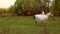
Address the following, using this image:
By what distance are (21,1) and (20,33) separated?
527 inches

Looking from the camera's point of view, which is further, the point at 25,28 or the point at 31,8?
the point at 31,8

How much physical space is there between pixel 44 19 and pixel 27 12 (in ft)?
32.8

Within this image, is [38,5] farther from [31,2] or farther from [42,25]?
[42,25]

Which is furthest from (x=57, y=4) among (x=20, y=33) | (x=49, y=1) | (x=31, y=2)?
(x=20, y=33)

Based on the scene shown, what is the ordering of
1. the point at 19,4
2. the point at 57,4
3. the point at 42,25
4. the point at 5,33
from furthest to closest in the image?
1. the point at 19,4
2. the point at 57,4
3. the point at 42,25
4. the point at 5,33

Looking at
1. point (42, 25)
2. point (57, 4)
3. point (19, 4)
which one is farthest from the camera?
point (19, 4)

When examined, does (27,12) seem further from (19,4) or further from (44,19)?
(44,19)

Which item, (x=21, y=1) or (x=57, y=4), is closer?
(x=57, y=4)

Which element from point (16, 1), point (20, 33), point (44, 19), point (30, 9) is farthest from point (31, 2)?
point (20, 33)

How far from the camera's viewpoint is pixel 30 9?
704 inches

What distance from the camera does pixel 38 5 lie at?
17719 mm

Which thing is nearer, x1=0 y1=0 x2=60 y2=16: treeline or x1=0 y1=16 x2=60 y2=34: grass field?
x1=0 y1=16 x2=60 y2=34: grass field

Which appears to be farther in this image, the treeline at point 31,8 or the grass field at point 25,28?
the treeline at point 31,8

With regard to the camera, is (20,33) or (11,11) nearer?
(20,33)
